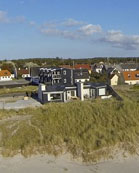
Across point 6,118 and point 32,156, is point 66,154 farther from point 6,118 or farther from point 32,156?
point 6,118

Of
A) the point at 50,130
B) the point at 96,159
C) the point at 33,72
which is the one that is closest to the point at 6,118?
the point at 50,130

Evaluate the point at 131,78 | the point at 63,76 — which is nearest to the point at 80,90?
the point at 63,76

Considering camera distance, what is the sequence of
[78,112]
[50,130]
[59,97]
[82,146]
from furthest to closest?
[59,97] → [78,112] → [50,130] → [82,146]

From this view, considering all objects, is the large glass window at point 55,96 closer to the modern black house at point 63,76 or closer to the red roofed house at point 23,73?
the modern black house at point 63,76

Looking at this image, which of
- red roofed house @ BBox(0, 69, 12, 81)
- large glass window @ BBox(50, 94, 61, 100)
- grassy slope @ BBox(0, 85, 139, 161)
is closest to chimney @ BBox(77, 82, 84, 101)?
large glass window @ BBox(50, 94, 61, 100)

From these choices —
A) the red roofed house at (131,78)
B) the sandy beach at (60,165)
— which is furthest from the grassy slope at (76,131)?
the red roofed house at (131,78)
